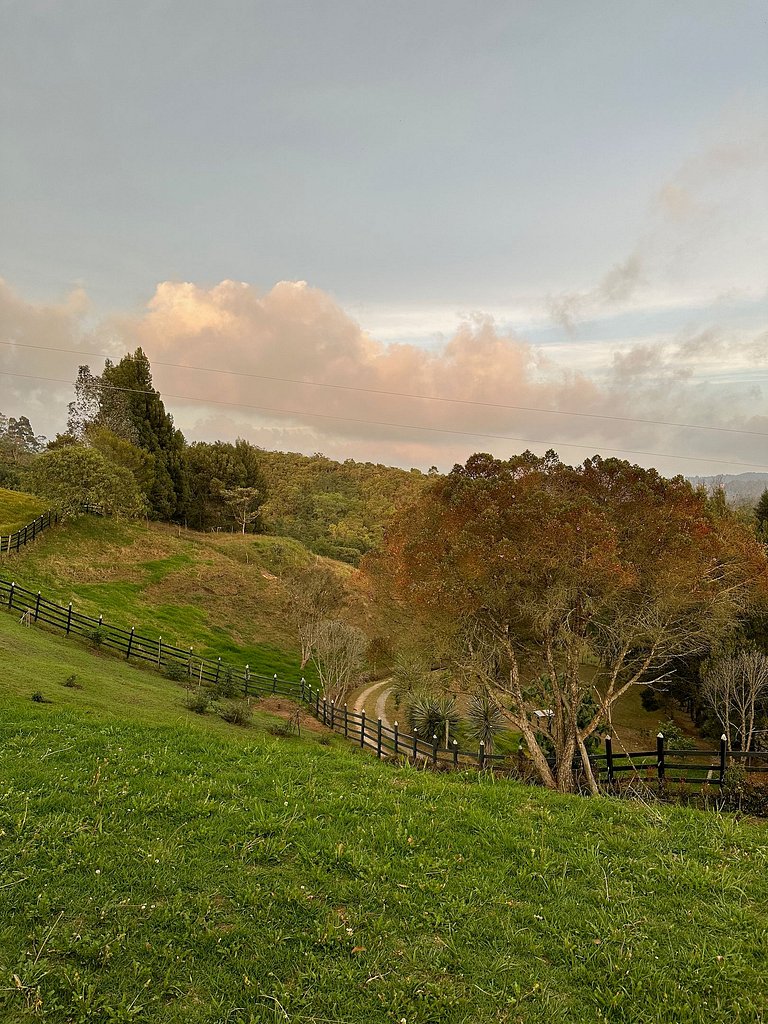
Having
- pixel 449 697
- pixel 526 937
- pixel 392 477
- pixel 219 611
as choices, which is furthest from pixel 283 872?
pixel 392 477

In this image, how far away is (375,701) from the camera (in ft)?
97.1

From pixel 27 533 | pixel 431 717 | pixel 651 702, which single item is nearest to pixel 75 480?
pixel 27 533

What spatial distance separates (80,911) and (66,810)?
74.4 inches

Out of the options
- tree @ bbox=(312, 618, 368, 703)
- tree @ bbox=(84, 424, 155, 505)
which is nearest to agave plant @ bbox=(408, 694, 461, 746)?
tree @ bbox=(312, 618, 368, 703)

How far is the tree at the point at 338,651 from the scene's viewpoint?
26.9 meters

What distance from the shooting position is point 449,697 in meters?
22.6

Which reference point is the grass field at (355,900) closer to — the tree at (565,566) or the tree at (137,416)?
the tree at (565,566)

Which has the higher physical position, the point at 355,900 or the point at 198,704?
the point at 355,900

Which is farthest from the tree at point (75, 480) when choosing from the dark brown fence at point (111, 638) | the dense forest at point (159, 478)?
the dark brown fence at point (111, 638)

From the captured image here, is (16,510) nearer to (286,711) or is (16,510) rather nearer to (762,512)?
(286,711)

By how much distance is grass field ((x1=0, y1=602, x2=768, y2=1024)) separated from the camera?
11.3 ft

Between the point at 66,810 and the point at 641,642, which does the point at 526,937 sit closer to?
the point at 66,810

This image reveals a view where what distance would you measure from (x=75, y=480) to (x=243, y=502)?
22792mm

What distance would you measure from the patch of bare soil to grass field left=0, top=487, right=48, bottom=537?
21619mm
